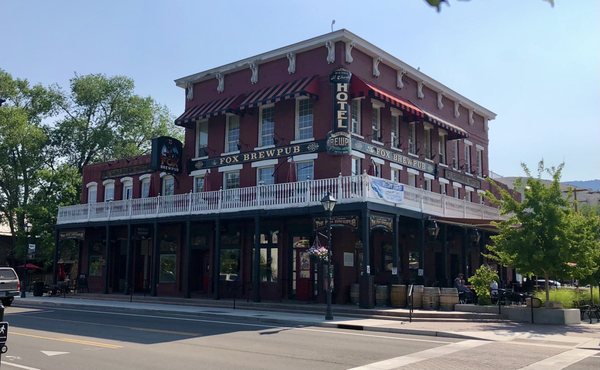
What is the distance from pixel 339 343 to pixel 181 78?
22002 mm

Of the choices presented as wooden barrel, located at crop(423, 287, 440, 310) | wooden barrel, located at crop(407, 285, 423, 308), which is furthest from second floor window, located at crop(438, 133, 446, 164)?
wooden barrel, located at crop(423, 287, 440, 310)

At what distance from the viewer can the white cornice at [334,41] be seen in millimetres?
25656

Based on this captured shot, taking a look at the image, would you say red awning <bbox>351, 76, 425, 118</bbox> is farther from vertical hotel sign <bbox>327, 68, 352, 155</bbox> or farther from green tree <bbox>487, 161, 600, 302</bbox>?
green tree <bbox>487, 161, 600, 302</bbox>

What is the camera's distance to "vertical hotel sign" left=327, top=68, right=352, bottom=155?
24516mm

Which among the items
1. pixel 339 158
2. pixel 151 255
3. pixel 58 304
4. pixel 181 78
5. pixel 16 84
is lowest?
pixel 58 304

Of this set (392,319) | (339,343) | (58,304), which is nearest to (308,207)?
(392,319)

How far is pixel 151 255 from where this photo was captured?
3259 cm

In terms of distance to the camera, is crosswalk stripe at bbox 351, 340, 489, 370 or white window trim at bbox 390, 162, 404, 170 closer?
crosswalk stripe at bbox 351, 340, 489, 370

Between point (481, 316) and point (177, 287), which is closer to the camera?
point (481, 316)

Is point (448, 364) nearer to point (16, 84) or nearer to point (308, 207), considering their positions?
point (308, 207)

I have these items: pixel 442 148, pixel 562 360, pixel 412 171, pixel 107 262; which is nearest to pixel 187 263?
pixel 107 262

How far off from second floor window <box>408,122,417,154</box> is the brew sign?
267 inches

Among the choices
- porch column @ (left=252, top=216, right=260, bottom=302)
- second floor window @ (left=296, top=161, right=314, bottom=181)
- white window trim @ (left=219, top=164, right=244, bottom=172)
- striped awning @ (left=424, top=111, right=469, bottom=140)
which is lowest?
porch column @ (left=252, top=216, right=260, bottom=302)

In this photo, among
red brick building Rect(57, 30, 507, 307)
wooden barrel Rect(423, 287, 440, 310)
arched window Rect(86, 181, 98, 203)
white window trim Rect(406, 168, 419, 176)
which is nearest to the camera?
wooden barrel Rect(423, 287, 440, 310)
